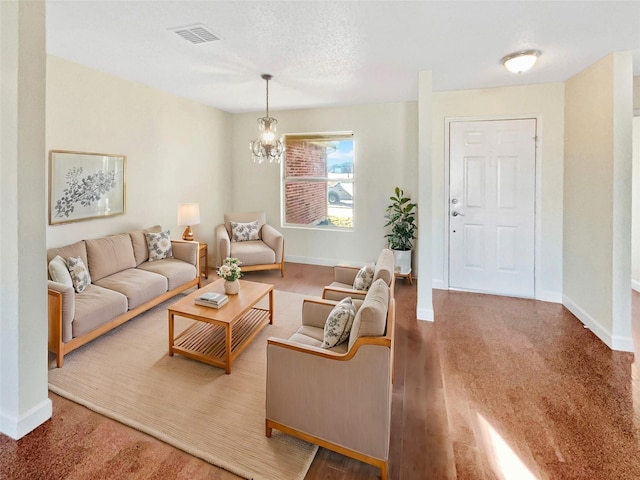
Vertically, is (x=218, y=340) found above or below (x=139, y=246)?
below

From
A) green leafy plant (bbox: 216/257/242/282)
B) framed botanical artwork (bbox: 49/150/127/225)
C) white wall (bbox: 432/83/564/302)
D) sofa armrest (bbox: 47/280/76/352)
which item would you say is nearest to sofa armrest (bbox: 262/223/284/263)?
green leafy plant (bbox: 216/257/242/282)

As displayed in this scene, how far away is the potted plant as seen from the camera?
4.72 m

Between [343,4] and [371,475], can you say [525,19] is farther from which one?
[371,475]

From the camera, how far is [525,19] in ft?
7.88

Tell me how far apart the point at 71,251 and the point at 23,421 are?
1.85 meters

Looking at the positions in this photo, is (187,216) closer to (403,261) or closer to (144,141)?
(144,141)

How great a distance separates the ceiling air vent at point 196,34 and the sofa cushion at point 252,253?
2.80 metres

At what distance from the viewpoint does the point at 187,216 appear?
479 centimetres

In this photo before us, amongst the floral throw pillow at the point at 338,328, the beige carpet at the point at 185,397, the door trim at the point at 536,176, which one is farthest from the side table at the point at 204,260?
the door trim at the point at 536,176

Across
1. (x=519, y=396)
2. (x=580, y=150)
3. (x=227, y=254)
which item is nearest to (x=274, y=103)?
(x=227, y=254)

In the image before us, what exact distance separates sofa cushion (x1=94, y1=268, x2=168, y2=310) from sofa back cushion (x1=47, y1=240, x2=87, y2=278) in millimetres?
323

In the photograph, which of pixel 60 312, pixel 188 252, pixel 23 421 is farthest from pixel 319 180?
pixel 23 421

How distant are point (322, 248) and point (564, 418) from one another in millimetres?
4114

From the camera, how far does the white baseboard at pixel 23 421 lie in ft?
6.13
